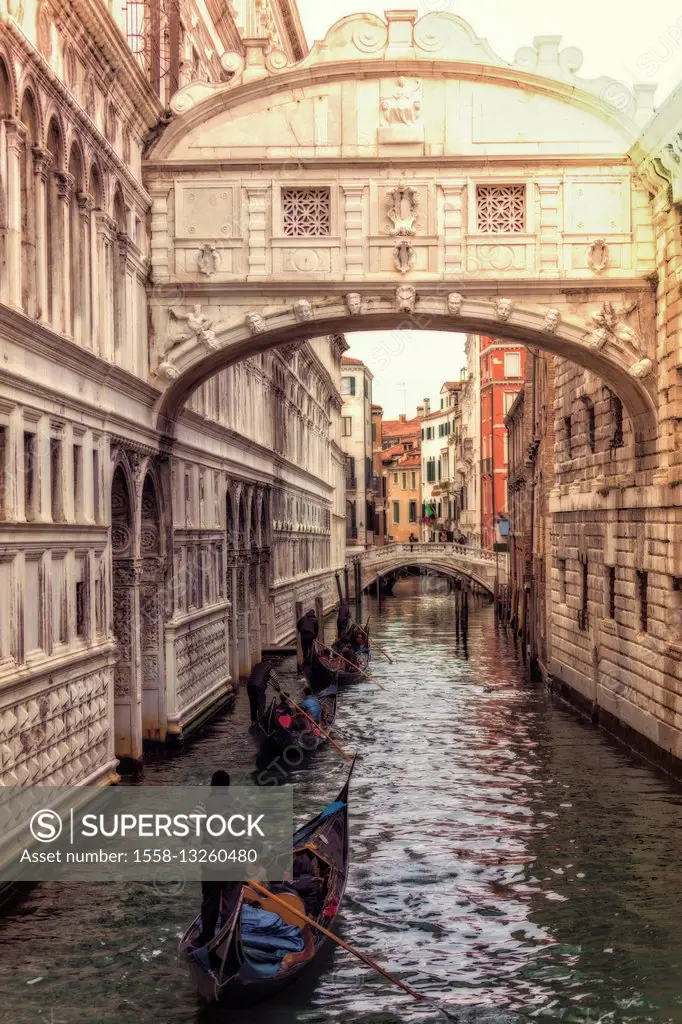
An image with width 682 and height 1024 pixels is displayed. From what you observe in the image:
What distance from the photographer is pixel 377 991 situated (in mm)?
9078

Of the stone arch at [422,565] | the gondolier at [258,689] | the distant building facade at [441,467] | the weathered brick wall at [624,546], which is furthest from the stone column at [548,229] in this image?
the distant building facade at [441,467]

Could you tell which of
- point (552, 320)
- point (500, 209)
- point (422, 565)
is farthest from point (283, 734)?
point (422, 565)

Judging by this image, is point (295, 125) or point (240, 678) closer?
point (295, 125)

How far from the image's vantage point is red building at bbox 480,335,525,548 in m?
56.5

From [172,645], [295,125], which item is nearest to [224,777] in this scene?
[172,645]

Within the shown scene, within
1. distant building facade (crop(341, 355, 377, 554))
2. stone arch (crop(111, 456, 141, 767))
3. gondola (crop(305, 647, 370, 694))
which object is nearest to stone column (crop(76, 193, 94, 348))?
stone arch (crop(111, 456, 141, 767))

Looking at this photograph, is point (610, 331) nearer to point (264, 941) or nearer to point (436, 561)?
point (264, 941)

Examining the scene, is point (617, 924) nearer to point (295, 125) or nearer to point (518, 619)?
point (295, 125)

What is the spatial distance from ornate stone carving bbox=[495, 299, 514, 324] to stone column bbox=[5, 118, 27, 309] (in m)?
6.80

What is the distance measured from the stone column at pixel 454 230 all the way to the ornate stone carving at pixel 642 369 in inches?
90.4

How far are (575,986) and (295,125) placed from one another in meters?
10.7

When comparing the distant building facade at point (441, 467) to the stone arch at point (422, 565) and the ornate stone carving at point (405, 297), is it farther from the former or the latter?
the ornate stone carving at point (405, 297)

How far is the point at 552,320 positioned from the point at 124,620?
20.0ft

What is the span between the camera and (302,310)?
16062 millimetres
